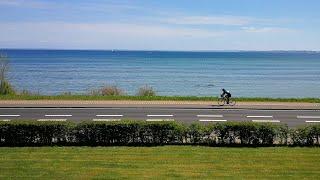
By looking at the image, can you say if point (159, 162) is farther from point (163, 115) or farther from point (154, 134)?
point (163, 115)

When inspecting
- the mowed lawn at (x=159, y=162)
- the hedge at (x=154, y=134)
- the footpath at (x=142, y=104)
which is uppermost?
the footpath at (x=142, y=104)

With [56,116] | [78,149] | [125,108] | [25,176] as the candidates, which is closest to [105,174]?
[25,176]

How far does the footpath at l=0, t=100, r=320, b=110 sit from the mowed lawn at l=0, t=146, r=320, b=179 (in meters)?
13.2

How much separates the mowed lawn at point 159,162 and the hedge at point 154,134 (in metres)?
1.04

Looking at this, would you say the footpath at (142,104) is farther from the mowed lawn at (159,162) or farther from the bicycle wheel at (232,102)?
the mowed lawn at (159,162)

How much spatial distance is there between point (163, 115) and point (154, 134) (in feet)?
27.7

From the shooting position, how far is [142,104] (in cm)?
3131

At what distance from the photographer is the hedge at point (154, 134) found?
18.2m

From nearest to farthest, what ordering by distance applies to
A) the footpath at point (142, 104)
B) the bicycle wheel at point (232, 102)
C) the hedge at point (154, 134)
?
the hedge at point (154, 134) → the footpath at point (142, 104) → the bicycle wheel at point (232, 102)

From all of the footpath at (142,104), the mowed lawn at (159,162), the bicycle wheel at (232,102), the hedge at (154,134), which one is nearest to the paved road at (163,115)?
the footpath at (142,104)

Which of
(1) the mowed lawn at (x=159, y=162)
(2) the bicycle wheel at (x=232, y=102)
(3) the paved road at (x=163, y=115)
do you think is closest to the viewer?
(1) the mowed lawn at (x=159, y=162)

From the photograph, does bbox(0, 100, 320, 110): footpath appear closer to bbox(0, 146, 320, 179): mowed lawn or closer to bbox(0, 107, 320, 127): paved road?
bbox(0, 107, 320, 127): paved road

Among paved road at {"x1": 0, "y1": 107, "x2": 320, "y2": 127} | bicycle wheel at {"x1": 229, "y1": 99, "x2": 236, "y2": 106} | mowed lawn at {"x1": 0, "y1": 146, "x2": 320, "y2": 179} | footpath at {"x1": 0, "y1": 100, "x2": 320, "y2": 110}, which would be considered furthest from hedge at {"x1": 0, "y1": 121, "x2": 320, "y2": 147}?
bicycle wheel at {"x1": 229, "y1": 99, "x2": 236, "y2": 106}

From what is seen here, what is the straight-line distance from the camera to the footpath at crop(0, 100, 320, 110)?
30.4 meters
